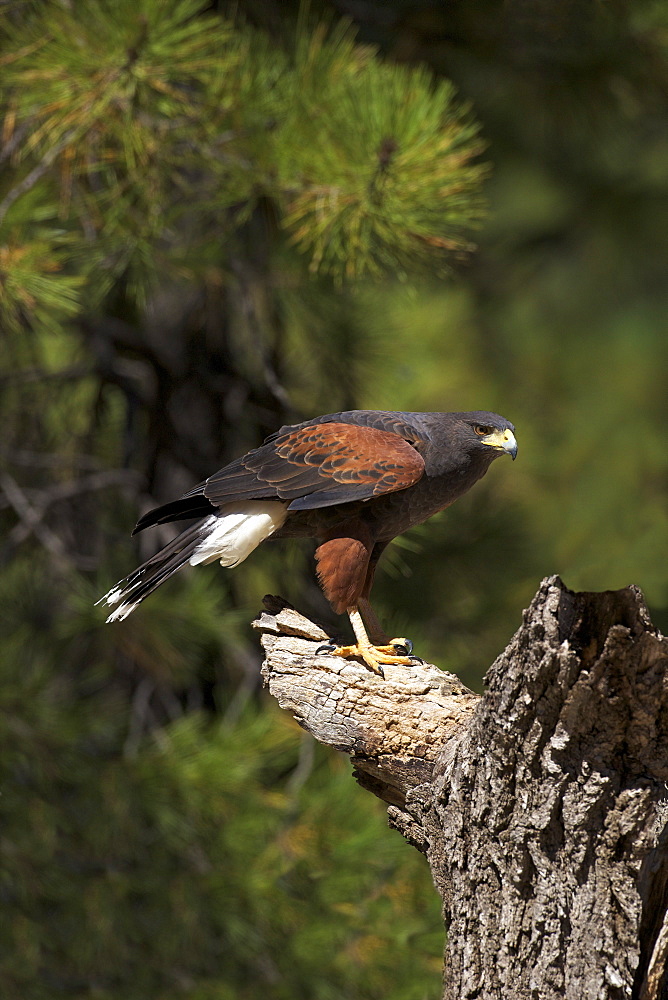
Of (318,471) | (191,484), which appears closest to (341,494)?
(318,471)

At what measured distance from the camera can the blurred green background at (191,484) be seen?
139 inches

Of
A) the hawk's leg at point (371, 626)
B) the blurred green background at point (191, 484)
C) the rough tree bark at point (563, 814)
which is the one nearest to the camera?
the rough tree bark at point (563, 814)

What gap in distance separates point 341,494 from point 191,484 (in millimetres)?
1805

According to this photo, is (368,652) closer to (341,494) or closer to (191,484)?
(341,494)

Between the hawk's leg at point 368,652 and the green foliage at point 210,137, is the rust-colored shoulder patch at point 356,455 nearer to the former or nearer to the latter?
the hawk's leg at point 368,652

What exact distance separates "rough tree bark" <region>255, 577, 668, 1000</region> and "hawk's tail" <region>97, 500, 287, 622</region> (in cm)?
104

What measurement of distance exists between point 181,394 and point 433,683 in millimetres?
2507

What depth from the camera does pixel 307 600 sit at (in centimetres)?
425

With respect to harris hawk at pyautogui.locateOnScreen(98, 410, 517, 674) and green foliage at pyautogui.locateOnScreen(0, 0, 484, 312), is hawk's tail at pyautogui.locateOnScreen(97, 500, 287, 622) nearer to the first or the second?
harris hawk at pyautogui.locateOnScreen(98, 410, 517, 674)

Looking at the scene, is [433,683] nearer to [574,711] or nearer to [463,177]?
[574,711]

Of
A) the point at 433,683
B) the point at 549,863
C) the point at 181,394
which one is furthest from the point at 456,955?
the point at 181,394

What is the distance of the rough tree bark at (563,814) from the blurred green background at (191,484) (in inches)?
71.5

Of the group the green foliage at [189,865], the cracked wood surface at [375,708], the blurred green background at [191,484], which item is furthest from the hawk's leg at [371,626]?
the green foliage at [189,865]

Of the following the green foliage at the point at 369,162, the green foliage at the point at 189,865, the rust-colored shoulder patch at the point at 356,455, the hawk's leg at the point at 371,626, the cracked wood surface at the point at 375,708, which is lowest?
the green foliage at the point at 189,865
